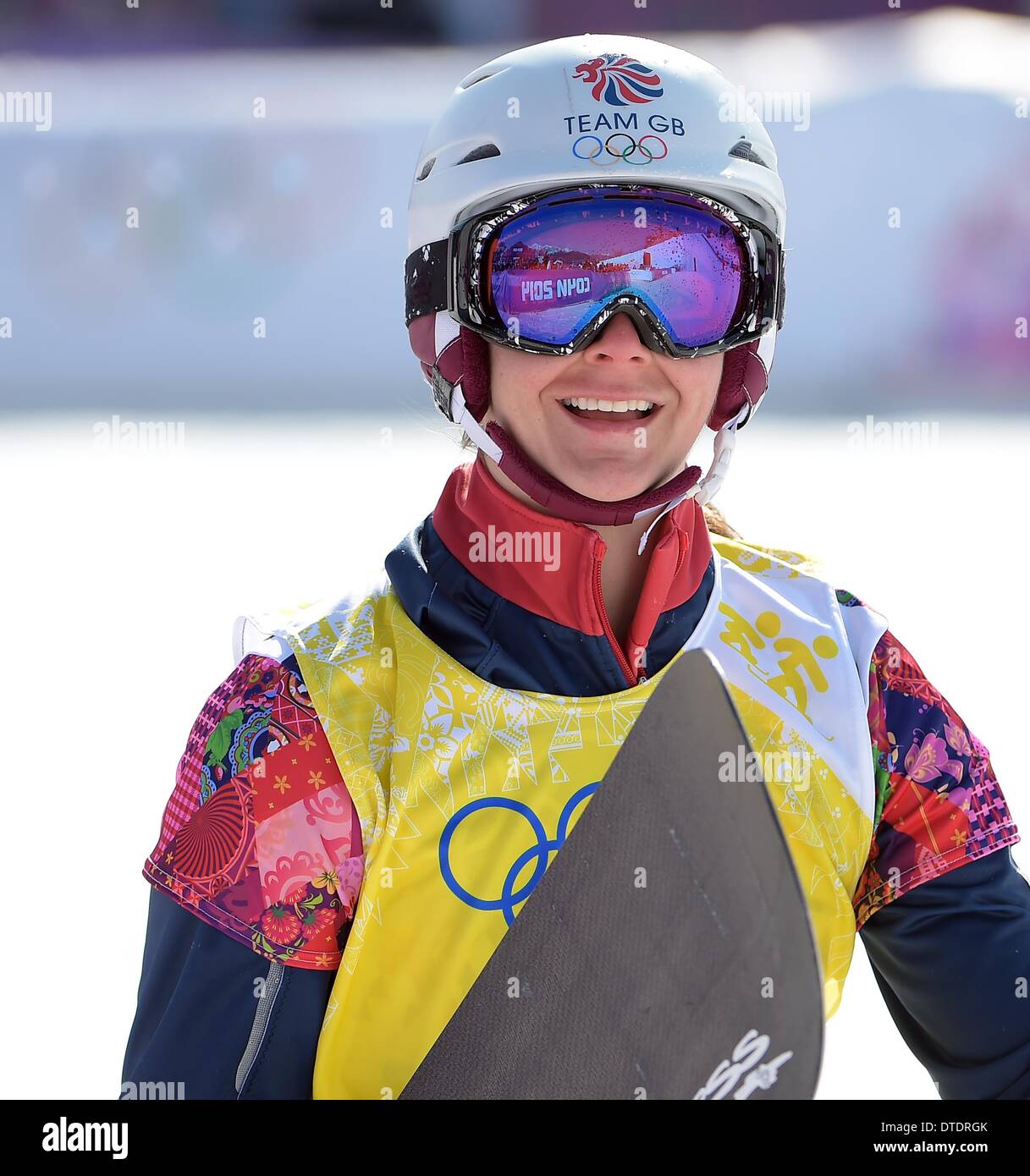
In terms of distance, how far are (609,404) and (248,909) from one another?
2.64 ft

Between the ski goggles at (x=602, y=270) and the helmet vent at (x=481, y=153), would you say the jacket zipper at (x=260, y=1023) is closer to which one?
the ski goggles at (x=602, y=270)

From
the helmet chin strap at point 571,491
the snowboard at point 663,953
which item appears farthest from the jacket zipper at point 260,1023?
the helmet chin strap at point 571,491

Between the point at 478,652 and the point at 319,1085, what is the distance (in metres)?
0.55

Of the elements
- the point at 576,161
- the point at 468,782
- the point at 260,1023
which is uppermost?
the point at 576,161

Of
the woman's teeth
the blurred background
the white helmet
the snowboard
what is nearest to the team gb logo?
the white helmet

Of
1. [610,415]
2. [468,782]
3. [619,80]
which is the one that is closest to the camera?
[468,782]

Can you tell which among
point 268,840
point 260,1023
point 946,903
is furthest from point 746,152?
point 260,1023

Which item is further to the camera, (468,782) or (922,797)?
(922,797)

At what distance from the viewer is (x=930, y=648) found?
5.79 m

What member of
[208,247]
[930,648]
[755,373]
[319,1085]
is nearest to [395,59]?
[208,247]

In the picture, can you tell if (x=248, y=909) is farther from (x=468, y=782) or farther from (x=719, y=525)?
(x=719, y=525)

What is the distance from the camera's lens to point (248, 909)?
5.52ft

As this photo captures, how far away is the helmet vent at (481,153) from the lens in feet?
6.93
